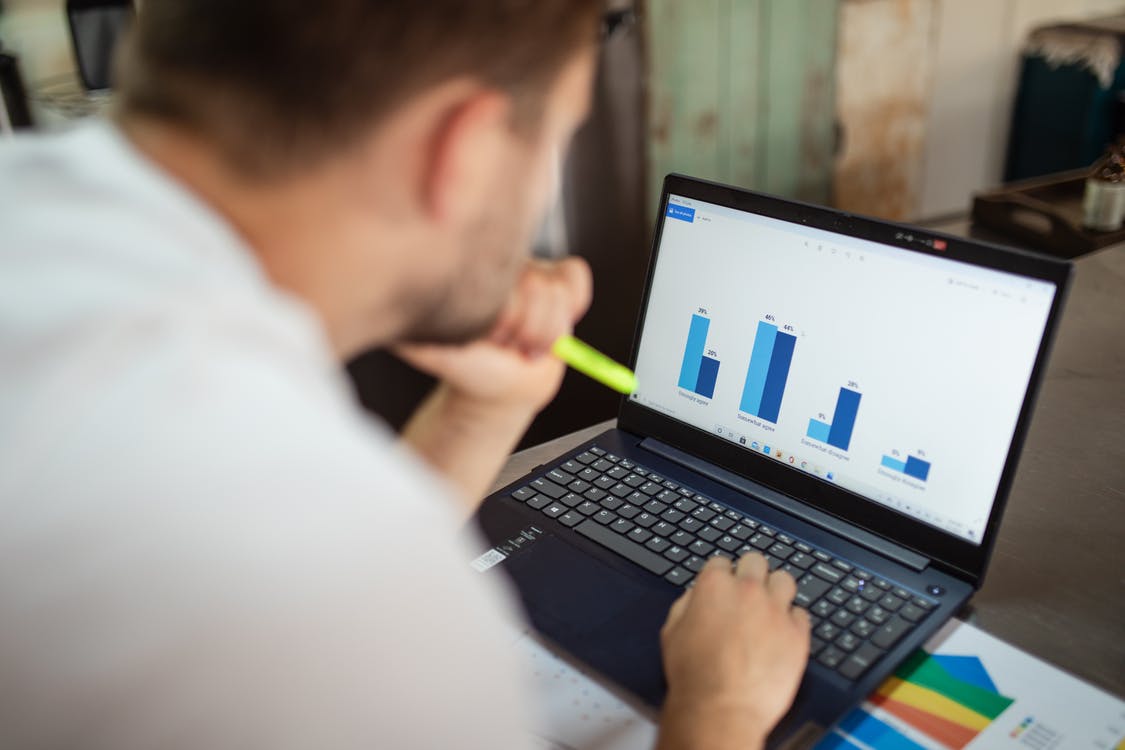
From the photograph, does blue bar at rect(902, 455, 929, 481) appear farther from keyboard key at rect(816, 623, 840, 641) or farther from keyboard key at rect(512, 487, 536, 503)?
keyboard key at rect(512, 487, 536, 503)

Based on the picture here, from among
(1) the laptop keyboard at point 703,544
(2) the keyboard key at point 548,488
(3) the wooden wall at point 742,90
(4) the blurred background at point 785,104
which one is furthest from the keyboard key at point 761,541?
(3) the wooden wall at point 742,90

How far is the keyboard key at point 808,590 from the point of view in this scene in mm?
781

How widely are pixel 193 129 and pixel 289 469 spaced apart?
0.73 ft

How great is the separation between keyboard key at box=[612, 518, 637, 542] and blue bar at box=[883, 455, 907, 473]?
0.80ft

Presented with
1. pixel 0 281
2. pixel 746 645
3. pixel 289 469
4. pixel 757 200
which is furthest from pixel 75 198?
pixel 757 200

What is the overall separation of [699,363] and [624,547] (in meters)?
0.21

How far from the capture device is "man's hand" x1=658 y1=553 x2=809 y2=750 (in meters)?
0.63

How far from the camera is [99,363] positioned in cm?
38

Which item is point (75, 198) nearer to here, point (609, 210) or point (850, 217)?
point (850, 217)

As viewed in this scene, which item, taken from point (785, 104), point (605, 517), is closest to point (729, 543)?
point (605, 517)

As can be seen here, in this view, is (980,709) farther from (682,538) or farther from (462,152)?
(462,152)

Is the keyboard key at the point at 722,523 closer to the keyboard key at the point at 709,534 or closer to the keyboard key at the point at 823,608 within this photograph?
the keyboard key at the point at 709,534

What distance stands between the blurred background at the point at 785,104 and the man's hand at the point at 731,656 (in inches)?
53.0

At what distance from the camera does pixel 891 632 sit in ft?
2.44
